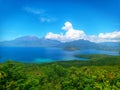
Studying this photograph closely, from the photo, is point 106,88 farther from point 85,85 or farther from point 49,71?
point 49,71

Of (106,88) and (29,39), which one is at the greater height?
(29,39)

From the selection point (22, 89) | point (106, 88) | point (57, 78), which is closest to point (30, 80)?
point (22, 89)


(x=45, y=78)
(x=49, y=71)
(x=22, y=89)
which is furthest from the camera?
(x=49, y=71)

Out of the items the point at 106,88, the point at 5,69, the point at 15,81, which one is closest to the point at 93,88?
the point at 106,88

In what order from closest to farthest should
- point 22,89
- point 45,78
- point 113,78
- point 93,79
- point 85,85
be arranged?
point 22,89, point 85,85, point 93,79, point 113,78, point 45,78

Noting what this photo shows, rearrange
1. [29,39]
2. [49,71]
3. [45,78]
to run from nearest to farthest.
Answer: [45,78] → [49,71] → [29,39]

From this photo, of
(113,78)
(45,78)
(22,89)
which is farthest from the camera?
(45,78)

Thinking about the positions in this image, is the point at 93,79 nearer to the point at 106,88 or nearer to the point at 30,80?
the point at 106,88

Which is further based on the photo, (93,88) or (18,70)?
(18,70)

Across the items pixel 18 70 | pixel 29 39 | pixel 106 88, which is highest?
pixel 29 39
